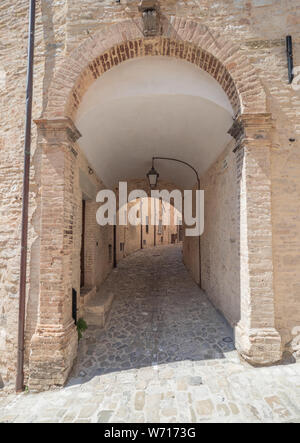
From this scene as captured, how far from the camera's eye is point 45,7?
397 centimetres

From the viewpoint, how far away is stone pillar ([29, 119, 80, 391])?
10.7 feet

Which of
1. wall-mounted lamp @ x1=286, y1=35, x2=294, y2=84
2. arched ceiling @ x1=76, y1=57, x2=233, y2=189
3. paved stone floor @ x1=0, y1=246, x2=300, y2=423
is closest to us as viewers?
paved stone floor @ x1=0, y1=246, x2=300, y2=423

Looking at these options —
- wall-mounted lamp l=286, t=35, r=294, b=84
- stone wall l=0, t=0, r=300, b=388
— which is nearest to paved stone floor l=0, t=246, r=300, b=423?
stone wall l=0, t=0, r=300, b=388

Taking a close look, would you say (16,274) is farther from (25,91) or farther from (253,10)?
(253,10)

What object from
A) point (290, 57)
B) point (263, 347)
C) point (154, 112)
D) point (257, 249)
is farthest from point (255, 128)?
point (263, 347)

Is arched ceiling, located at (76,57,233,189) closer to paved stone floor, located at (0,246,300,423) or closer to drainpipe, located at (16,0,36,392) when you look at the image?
drainpipe, located at (16,0,36,392)

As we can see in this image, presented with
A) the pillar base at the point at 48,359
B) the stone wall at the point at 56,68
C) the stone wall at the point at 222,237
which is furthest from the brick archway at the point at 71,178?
the stone wall at the point at 222,237

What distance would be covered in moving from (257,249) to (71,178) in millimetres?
3189

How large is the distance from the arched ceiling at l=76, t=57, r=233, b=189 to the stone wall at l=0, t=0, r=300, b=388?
2.17 feet

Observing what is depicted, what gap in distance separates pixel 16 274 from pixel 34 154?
1975 mm

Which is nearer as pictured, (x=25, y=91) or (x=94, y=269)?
(x=25, y=91)

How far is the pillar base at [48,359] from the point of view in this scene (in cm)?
325

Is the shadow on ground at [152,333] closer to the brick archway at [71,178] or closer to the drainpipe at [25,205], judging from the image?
the brick archway at [71,178]
